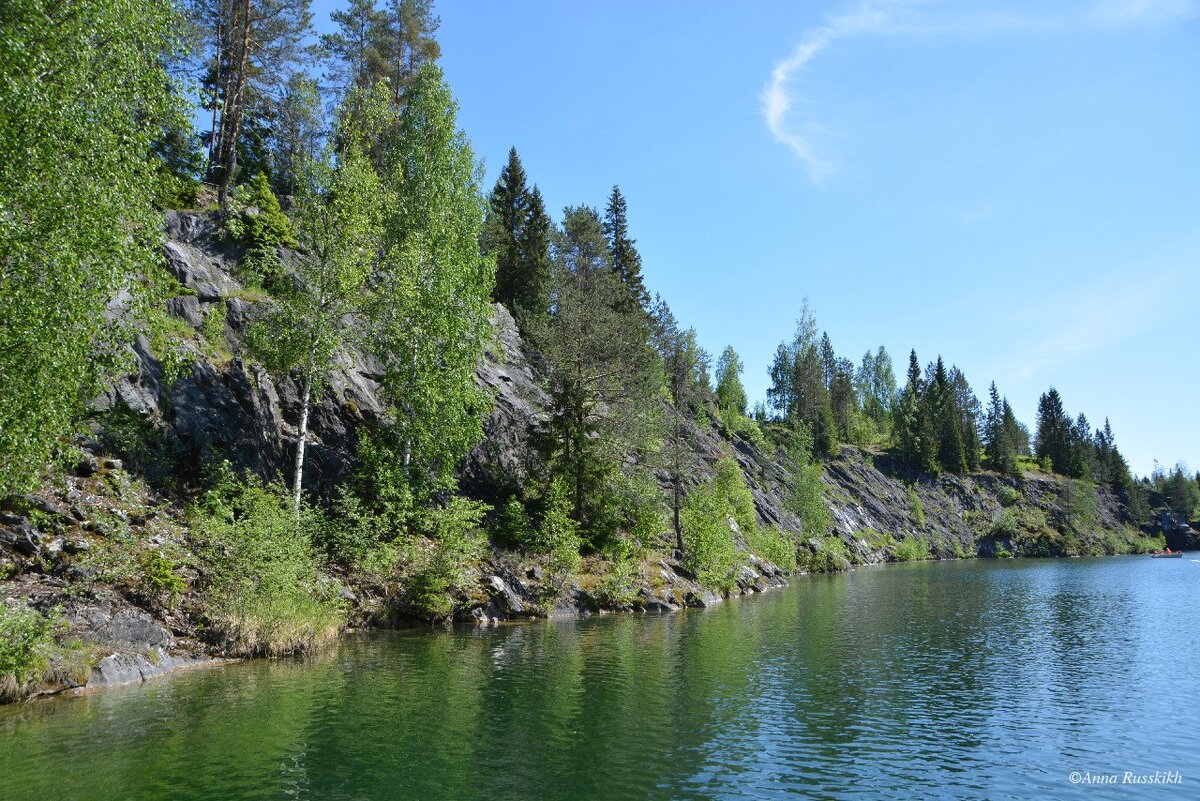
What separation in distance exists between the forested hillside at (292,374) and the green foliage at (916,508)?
55.1 metres

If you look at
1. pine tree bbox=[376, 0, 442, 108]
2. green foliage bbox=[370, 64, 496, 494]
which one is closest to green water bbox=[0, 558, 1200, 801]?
green foliage bbox=[370, 64, 496, 494]

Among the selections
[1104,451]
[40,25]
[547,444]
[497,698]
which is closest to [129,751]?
[497,698]

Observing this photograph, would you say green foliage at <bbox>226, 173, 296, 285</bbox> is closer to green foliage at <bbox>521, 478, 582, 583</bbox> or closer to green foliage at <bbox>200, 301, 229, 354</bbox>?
green foliage at <bbox>200, 301, 229, 354</bbox>

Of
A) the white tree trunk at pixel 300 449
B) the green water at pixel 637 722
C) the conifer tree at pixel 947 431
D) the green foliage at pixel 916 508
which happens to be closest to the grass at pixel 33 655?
A: the green water at pixel 637 722

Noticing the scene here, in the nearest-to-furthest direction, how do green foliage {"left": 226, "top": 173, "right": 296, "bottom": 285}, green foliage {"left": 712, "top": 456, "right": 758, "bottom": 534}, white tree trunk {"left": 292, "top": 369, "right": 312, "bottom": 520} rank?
white tree trunk {"left": 292, "top": 369, "right": 312, "bottom": 520} < green foliage {"left": 226, "top": 173, "right": 296, "bottom": 285} < green foliage {"left": 712, "top": 456, "right": 758, "bottom": 534}

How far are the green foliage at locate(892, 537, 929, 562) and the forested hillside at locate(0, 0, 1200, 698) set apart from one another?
39731 millimetres

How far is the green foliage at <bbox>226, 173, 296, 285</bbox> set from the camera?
4022 centimetres

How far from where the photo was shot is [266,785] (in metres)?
12.4

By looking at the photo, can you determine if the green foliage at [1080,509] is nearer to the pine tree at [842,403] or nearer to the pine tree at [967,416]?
the pine tree at [967,416]

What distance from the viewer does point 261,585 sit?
2461cm

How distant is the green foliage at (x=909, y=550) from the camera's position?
10725 cm

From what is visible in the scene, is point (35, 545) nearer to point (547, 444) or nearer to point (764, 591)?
point (547, 444)

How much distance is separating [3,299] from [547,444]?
3118cm

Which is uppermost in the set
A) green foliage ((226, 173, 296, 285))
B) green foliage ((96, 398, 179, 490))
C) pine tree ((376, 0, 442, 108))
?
pine tree ((376, 0, 442, 108))
